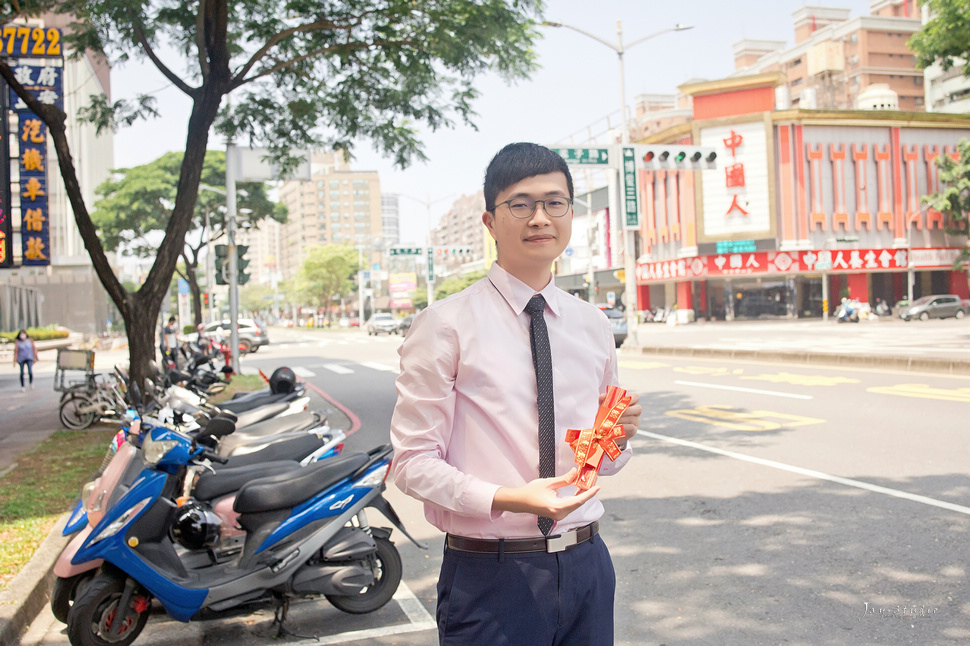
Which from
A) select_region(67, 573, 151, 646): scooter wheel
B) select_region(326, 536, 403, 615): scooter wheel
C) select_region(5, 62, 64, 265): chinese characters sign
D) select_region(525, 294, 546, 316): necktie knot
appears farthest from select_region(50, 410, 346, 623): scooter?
select_region(5, 62, 64, 265): chinese characters sign

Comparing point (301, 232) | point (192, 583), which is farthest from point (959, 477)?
point (301, 232)

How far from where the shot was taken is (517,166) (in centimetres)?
195

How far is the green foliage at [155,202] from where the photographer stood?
34.7 meters

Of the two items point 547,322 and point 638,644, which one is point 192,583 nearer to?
point 638,644

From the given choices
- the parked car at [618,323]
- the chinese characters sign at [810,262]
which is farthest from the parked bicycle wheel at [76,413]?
the chinese characters sign at [810,262]

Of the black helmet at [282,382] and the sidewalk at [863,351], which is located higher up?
the black helmet at [282,382]

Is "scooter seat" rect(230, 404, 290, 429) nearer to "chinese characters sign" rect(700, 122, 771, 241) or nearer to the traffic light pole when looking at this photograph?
the traffic light pole

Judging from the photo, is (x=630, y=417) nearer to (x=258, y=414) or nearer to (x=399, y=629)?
(x=399, y=629)

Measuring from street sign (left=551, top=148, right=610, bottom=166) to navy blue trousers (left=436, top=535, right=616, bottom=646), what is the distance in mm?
20656

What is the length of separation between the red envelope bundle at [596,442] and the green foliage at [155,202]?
34.3m

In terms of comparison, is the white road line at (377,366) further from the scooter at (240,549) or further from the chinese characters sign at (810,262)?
the chinese characters sign at (810,262)

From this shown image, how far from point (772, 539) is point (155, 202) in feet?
114

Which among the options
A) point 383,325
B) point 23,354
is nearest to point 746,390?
point 23,354

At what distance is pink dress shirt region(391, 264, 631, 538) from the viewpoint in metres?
1.84
